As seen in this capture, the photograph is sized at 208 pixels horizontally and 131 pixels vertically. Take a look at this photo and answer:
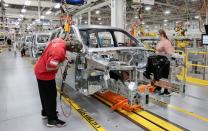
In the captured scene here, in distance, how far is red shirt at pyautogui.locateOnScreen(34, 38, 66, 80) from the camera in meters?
3.79

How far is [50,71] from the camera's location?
4035mm

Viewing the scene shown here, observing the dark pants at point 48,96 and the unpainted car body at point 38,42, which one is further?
the unpainted car body at point 38,42

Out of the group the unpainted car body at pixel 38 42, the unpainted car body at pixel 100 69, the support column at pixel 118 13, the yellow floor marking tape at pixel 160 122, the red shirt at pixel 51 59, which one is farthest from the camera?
the unpainted car body at pixel 38 42

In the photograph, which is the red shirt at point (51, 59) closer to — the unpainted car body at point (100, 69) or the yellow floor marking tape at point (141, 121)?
the unpainted car body at point (100, 69)

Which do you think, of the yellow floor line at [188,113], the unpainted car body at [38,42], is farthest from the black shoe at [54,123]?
the unpainted car body at [38,42]

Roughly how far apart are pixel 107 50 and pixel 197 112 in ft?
8.02

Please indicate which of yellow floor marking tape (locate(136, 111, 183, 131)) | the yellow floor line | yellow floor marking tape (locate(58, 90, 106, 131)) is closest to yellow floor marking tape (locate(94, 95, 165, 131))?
yellow floor marking tape (locate(136, 111, 183, 131))

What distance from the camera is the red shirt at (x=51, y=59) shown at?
379cm

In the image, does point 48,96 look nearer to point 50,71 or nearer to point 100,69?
point 50,71

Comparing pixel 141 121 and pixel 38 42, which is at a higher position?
pixel 38 42

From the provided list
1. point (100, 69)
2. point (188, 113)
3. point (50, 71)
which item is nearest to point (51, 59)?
point (50, 71)

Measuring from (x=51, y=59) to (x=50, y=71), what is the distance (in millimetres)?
324

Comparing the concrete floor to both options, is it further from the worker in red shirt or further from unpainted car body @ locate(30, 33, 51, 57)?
unpainted car body @ locate(30, 33, 51, 57)

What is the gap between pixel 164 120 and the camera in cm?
439
